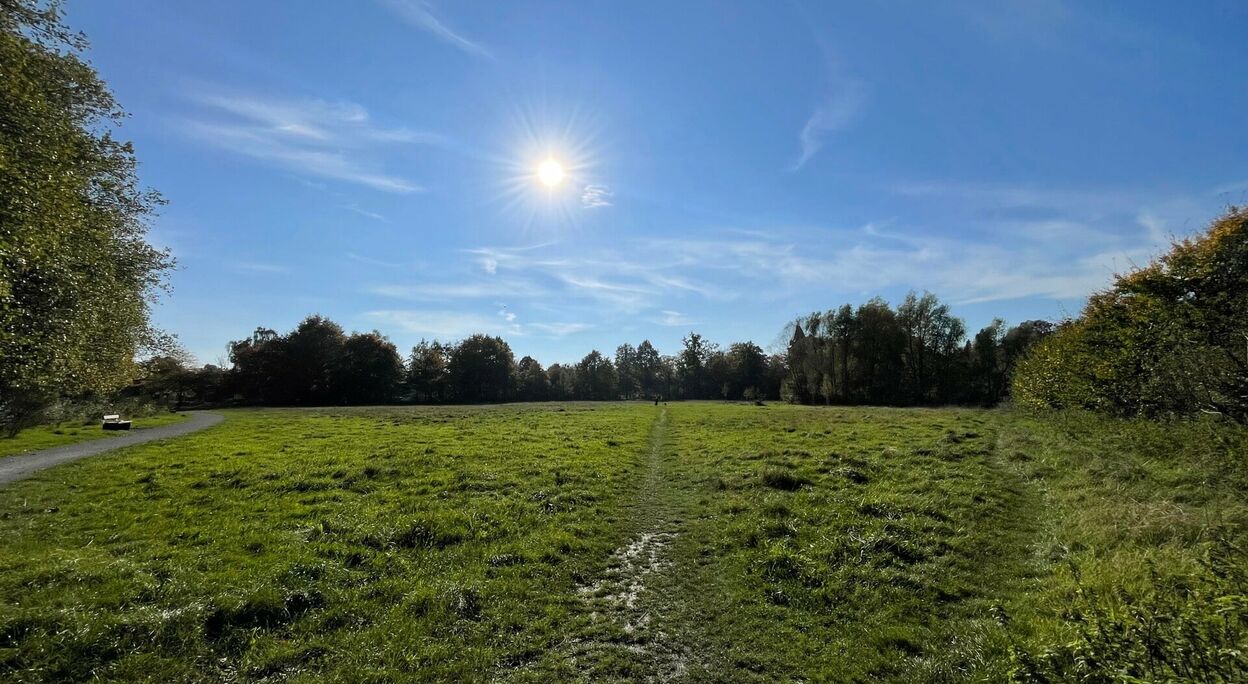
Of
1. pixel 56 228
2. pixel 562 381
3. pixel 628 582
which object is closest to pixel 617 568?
pixel 628 582

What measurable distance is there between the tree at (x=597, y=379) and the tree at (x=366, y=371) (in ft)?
153

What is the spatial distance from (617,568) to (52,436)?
35.6m

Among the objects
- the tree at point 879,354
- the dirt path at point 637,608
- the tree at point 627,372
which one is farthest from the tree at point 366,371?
the dirt path at point 637,608

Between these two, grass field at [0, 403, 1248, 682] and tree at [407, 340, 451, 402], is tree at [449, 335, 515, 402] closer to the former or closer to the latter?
tree at [407, 340, 451, 402]

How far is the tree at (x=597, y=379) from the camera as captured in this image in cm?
13038

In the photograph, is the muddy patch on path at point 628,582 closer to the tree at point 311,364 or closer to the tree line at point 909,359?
the tree line at point 909,359

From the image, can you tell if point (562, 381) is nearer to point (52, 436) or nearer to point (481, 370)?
point (481, 370)

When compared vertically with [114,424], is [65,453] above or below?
below

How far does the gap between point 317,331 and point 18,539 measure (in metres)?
96.9

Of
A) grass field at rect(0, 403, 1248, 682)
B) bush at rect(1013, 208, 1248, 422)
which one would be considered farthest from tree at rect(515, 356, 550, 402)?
bush at rect(1013, 208, 1248, 422)

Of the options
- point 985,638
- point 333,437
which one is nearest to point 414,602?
point 985,638

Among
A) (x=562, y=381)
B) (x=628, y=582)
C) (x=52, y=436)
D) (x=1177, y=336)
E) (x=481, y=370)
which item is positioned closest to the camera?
(x=628, y=582)

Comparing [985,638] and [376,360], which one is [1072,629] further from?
[376,360]

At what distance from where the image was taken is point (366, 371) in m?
97.4
